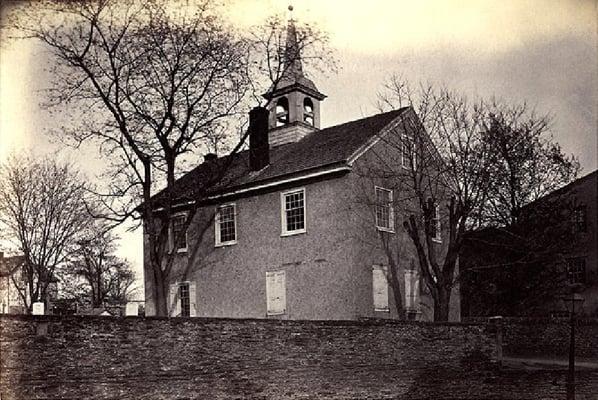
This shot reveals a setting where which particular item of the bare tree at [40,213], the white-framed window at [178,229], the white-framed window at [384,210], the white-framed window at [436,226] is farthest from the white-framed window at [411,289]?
the bare tree at [40,213]

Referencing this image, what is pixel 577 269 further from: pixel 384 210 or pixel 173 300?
pixel 173 300

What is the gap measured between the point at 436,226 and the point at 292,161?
154 inches

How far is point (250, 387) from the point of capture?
9.83m

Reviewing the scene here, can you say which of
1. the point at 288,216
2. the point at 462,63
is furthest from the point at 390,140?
the point at 462,63

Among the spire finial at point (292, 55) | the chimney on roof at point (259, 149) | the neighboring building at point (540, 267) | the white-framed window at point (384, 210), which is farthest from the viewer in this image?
the neighboring building at point (540, 267)

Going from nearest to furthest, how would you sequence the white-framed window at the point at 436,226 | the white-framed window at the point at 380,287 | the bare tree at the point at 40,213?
the bare tree at the point at 40,213, the white-framed window at the point at 380,287, the white-framed window at the point at 436,226

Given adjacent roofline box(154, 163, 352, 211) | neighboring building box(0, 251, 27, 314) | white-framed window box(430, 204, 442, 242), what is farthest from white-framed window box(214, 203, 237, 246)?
Result: neighboring building box(0, 251, 27, 314)

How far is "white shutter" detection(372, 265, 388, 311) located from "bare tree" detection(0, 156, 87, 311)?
6727mm

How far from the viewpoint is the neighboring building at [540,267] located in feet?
69.4

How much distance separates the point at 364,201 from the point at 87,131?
745 centimetres

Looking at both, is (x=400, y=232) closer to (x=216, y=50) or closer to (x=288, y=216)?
(x=288, y=216)

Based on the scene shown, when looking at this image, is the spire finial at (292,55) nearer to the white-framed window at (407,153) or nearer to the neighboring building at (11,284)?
the white-framed window at (407,153)

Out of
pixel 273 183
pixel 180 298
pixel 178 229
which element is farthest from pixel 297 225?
pixel 180 298

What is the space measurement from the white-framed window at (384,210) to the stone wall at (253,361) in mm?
3996
